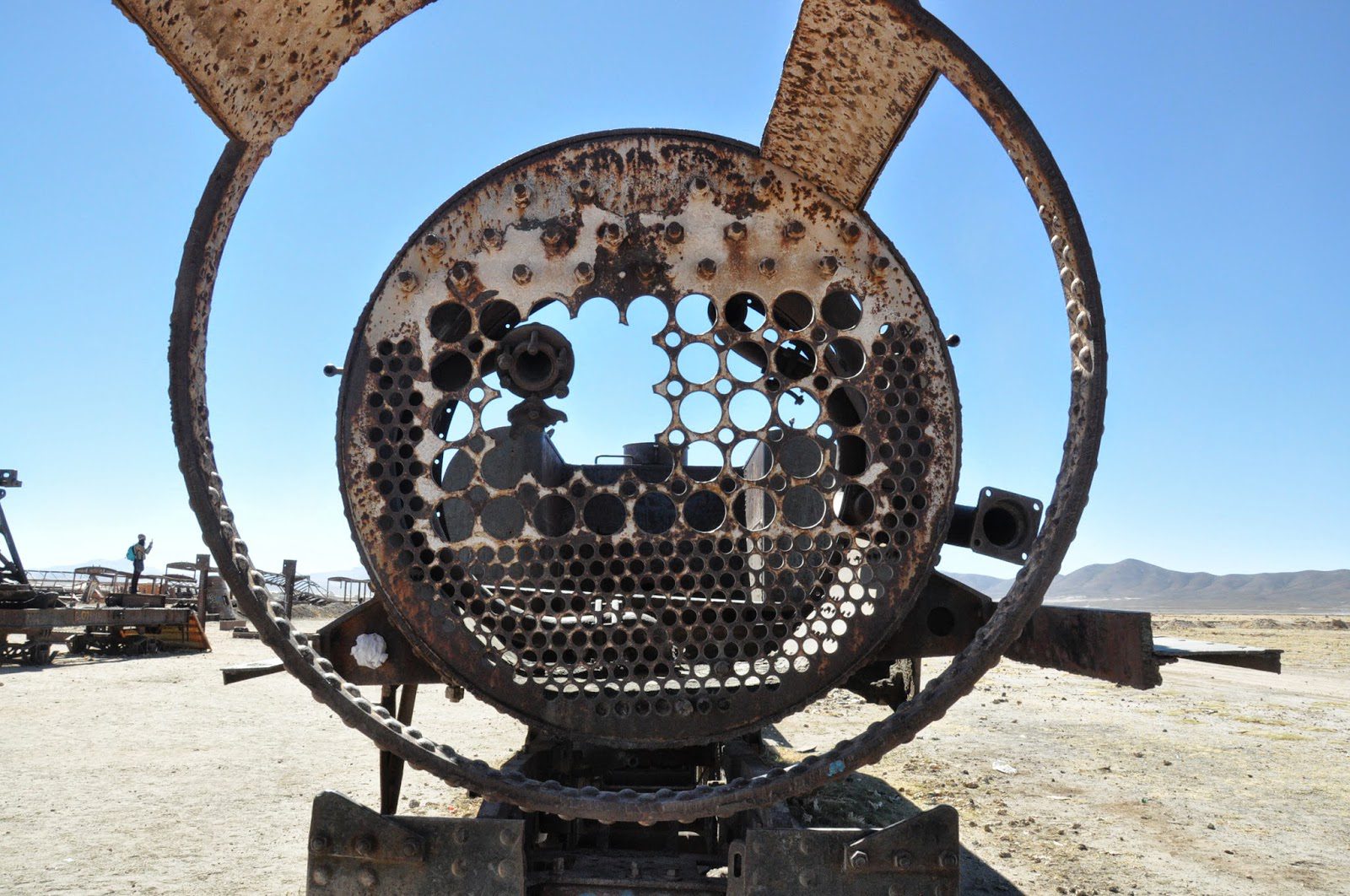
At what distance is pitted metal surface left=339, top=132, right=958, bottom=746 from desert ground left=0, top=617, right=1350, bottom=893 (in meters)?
2.34

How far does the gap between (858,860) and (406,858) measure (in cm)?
109

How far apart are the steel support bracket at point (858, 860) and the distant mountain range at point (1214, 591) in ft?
370

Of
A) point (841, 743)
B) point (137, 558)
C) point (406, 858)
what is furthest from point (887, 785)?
point (137, 558)

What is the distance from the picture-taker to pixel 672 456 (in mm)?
2648

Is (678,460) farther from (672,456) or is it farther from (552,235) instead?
(552,235)

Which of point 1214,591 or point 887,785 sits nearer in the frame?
point 887,785

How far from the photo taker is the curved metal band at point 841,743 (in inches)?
83.2

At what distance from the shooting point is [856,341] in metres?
2.63

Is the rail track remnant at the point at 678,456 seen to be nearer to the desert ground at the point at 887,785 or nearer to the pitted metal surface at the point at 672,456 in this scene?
the pitted metal surface at the point at 672,456

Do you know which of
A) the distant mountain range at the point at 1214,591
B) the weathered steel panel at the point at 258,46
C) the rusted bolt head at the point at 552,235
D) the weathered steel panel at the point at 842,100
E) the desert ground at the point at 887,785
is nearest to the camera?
the weathered steel panel at the point at 258,46

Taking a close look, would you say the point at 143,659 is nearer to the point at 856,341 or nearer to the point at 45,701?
the point at 45,701

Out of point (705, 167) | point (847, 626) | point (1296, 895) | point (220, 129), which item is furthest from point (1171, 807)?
point (220, 129)

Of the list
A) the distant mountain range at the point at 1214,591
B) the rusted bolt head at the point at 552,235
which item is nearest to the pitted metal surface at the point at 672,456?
the rusted bolt head at the point at 552,235

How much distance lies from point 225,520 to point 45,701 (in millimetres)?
9673
